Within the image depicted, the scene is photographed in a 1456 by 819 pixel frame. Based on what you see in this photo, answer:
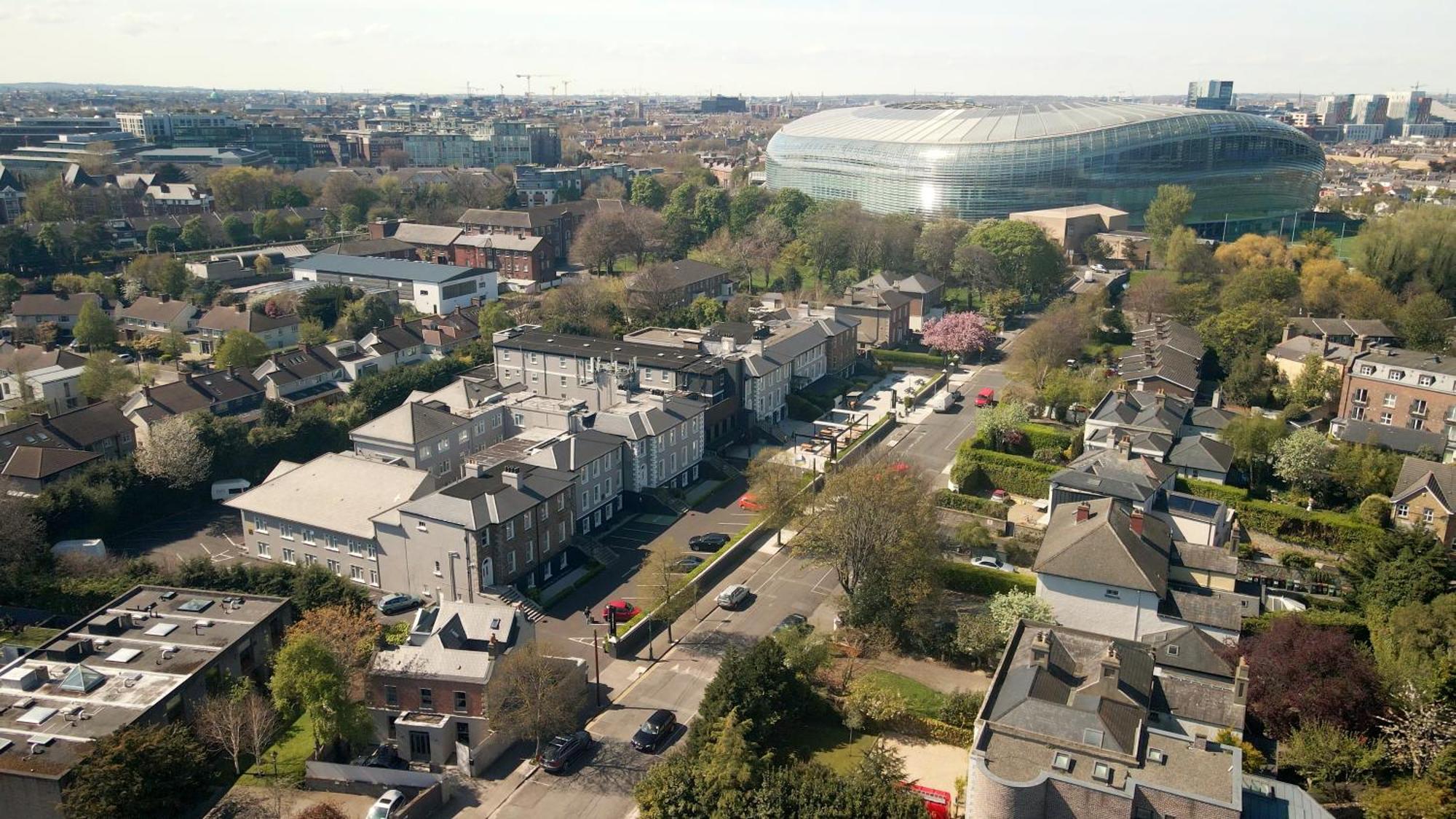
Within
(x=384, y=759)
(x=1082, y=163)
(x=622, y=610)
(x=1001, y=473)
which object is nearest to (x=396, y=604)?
(x=622, y=610)

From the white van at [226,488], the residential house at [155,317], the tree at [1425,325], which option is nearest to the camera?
the white van at [226,488]

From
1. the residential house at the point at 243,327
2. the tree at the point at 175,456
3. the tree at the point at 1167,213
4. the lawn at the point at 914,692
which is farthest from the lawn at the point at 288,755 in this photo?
the tree at the point at 1167,213

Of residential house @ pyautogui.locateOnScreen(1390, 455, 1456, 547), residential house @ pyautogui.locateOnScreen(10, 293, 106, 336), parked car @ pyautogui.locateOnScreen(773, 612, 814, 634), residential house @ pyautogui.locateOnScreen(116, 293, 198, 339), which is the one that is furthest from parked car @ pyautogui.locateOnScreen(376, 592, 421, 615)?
residential house @ pyautogui.locateOnScreen(10, 293, 106, 336)

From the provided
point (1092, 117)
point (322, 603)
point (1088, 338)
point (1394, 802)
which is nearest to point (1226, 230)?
point (1092, 117)

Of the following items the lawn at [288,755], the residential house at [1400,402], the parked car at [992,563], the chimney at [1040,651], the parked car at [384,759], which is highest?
Answer: the residential house at [1400,402]

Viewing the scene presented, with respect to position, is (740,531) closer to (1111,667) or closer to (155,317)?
(1111,667)

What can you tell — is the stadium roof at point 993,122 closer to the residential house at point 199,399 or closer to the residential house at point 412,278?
the residential house at point 412,278

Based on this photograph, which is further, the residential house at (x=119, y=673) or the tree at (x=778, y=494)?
the tree at (x=778, y=494)
